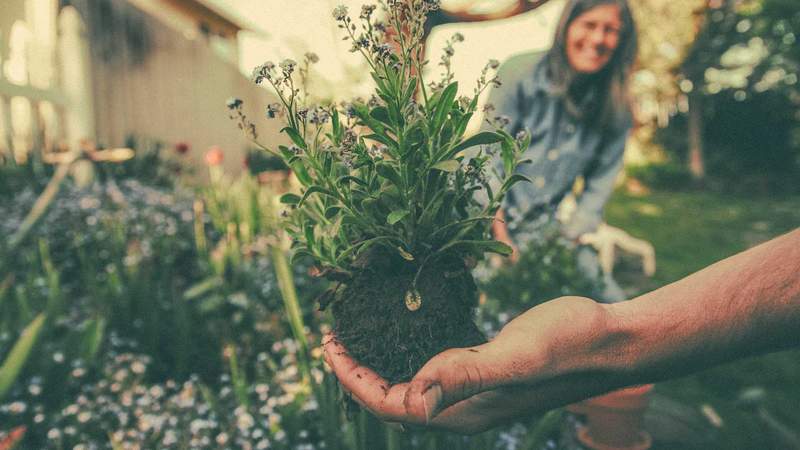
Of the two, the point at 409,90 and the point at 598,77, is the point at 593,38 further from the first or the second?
the point at 409,90

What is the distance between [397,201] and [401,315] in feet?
0.72

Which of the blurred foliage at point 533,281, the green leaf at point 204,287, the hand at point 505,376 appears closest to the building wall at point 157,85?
the green leaf at point 204,287

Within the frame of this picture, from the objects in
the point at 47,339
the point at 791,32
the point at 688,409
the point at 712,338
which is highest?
the point at 791,32

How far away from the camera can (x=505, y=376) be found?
88cm

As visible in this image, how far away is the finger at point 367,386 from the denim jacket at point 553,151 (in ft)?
5.85

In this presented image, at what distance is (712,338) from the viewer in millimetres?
921

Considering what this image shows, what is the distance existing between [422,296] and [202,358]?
1601 millimetres

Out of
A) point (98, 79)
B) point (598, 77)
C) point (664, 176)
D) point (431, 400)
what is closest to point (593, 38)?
point (598, 77)

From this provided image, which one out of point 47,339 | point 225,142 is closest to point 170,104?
point 225,142

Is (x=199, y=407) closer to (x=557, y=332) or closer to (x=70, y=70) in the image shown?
(x=557, y=332)

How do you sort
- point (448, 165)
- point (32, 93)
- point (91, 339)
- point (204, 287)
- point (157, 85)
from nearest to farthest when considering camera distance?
point (448, 165), point (91, 339), point (204, 287), point (32, 93), point (157, 85)

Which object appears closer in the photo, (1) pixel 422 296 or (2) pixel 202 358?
(1) pixel 422 296

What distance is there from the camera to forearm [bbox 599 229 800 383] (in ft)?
2.89

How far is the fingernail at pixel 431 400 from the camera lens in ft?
2.66
